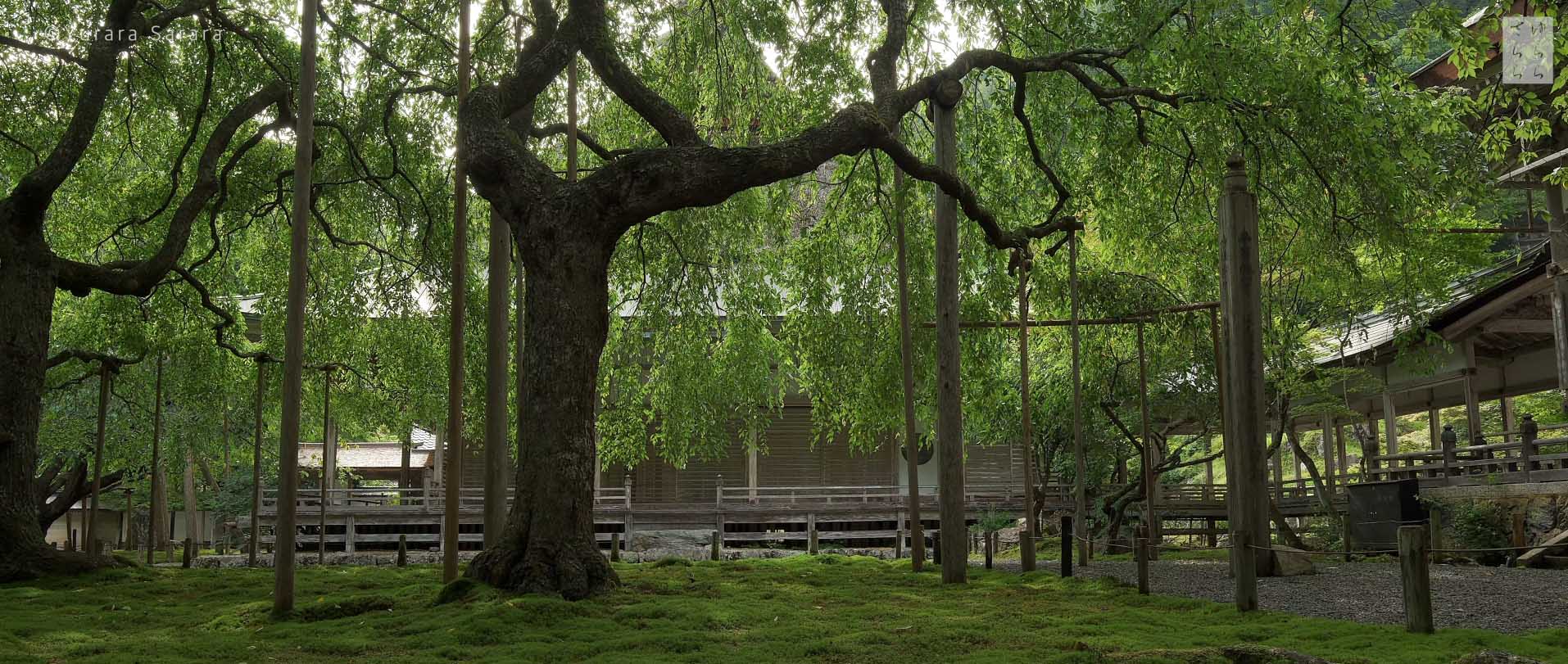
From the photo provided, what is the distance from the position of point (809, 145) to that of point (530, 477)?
12.0ft

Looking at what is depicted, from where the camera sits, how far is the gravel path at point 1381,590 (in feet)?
27.0

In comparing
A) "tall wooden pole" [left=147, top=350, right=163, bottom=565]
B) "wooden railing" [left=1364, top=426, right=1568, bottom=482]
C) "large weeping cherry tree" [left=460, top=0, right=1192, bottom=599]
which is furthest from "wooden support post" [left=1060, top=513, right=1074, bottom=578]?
"tall wooden pole" [left=147, top=350, right=163, bottom=565]

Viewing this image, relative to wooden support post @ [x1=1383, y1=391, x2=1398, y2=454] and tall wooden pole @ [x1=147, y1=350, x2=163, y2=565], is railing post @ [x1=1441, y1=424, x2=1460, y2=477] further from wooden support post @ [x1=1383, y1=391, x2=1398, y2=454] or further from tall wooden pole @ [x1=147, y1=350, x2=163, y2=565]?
tall wooden pole @ [x1=147, y1=350, x2=163, y2=565]

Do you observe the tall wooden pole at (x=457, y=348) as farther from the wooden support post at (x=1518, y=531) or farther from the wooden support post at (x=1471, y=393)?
the wooden support post at (x=1471, y=393)

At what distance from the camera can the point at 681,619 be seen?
7.75 m

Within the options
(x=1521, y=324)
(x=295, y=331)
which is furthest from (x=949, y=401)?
(x=1521, y=324)

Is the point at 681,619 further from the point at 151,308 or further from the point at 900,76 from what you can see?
the point at 151,308

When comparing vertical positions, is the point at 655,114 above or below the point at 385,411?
above

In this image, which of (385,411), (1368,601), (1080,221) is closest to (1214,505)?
(1080,221)

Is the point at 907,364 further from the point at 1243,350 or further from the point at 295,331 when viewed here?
the point at 295,331

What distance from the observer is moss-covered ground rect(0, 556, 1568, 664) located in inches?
255

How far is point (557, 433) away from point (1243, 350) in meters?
5.09

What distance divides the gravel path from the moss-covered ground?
0.91 meters

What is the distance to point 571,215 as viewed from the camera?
9008mm
